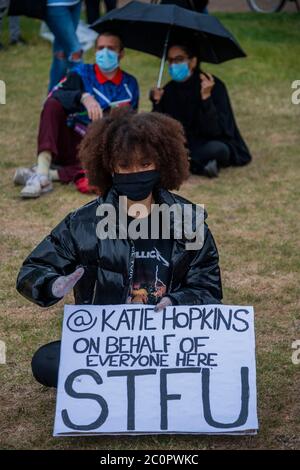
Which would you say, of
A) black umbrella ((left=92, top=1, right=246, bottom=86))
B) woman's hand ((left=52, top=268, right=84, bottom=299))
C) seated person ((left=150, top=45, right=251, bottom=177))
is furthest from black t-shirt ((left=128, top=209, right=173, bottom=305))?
seated person ((left=150, top=45, right=251, bottom=177))

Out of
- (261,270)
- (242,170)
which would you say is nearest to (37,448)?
(261,270)

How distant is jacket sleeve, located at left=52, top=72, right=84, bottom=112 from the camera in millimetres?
→ 7473

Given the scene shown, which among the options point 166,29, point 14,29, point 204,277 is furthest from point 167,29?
point 14,29

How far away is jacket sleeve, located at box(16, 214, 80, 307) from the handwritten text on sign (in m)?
0.14

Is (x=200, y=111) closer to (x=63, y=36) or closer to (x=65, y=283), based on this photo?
(x=63, y=36)

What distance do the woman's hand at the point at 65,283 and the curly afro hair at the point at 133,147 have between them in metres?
0.53

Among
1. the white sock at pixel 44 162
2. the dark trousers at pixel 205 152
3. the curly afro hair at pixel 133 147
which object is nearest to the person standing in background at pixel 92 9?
the dark trousers at pixel 205 152

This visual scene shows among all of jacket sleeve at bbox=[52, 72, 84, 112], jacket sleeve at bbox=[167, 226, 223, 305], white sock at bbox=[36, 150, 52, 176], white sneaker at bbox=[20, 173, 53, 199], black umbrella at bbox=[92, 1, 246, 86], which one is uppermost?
black umbrella at bbox=[92, 1, 246, 86]

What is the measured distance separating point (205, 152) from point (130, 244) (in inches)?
162

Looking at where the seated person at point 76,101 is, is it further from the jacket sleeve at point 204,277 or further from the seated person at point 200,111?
the jacket sleeve at point 204,277

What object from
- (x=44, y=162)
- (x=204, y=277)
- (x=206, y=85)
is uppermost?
(x=206, y=85)

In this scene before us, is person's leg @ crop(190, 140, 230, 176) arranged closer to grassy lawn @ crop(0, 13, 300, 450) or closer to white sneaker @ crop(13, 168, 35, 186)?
grassy lawn @ crop(0, 13, 300, 450)

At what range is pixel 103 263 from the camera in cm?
→ 396
